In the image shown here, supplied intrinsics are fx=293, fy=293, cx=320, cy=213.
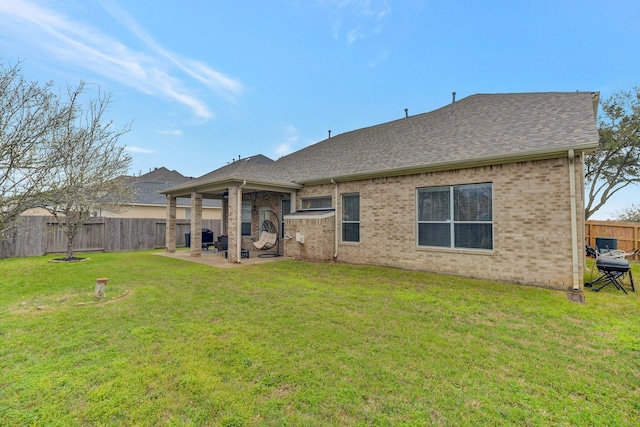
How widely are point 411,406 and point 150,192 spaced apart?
73.9ft

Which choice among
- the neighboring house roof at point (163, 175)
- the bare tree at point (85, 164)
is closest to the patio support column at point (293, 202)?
the bare tree at point (85, 164)

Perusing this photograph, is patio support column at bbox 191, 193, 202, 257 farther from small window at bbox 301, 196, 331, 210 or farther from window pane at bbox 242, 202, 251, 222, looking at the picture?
small window at bbox 301, 196, 331, 210

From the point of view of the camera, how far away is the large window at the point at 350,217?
393 inches

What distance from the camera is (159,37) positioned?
9.96 meters

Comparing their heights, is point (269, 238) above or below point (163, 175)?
below

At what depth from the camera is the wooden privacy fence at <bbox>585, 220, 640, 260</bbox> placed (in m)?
11.3

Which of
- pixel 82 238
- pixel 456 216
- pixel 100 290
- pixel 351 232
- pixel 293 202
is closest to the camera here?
pixel 100 290

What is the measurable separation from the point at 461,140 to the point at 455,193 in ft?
6.64

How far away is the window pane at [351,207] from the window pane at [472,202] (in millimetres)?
3193

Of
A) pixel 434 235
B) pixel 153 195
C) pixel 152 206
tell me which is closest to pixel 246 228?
pixel 434 235

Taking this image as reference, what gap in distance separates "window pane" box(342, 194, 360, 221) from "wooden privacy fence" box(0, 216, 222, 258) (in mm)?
10982

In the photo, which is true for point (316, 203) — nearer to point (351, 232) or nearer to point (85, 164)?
point (351, 232)

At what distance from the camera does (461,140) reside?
8773mm

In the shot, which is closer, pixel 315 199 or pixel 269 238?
pixel 315 199
